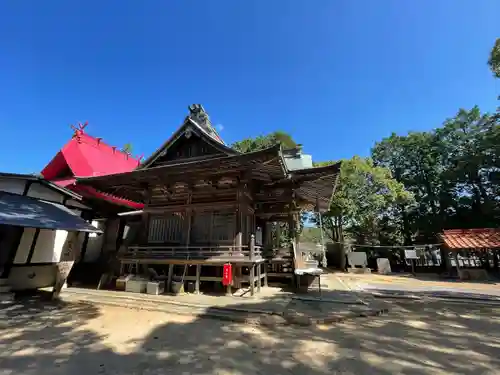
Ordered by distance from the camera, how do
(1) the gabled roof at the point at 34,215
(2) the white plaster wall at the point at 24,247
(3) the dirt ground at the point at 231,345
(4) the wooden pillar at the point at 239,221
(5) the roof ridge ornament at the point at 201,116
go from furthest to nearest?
(5) the roof ridge ornament at the point at 201,116 < (4) the wooden pillar at the point at 239,221 < (2) the white plaster wall at the point at 24,247 < (1) the gabled roof at the point at 34,215 < (3) the dirt ground at the point at 231,345

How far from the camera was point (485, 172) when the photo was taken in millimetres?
28891

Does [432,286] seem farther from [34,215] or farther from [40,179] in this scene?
[40,179]

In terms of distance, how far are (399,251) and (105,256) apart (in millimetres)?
30573

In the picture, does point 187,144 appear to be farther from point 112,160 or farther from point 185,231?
point 112,160

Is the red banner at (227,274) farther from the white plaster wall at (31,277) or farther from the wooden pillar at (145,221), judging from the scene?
the white plaster wall at (31,277)

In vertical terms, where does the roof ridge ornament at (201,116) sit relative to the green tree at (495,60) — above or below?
below

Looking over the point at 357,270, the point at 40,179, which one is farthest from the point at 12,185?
the point at 357,270

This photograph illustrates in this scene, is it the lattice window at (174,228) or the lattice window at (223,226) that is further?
the lattice window at (174,228)

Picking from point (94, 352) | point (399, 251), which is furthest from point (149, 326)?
point (399, 251)

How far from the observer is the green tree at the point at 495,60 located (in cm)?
1449

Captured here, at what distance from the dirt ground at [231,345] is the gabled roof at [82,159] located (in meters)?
10.9

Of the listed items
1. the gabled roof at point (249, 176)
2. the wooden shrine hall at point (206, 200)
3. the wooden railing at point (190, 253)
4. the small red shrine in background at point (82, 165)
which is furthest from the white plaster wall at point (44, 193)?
the wooden railing at point (190, 253)

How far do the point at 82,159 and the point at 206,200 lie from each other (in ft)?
33.8

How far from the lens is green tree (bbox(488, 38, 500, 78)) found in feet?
47.5
